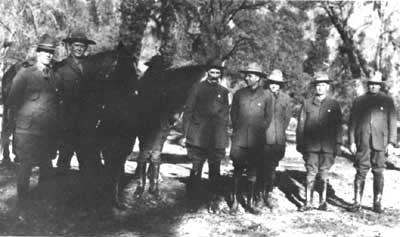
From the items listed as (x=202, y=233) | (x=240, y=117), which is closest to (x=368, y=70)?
(x=240, y=117)

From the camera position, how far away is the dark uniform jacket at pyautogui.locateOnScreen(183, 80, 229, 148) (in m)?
6.68

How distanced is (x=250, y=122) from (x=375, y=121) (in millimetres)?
1933

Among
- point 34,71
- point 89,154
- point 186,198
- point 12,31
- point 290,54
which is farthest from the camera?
point 290,54

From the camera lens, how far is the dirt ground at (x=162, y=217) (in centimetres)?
575

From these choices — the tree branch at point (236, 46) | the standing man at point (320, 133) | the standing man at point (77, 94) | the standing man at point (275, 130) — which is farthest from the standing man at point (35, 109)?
the tree branch at point (236, 46)

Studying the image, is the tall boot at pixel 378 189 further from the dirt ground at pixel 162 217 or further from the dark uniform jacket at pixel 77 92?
the dark uniform jacket at pixel 77 92

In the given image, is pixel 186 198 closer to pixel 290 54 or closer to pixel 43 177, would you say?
pixel 43 177

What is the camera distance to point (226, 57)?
23.5m

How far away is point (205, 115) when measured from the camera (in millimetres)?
6707

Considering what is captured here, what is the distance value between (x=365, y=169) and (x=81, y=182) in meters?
4.27

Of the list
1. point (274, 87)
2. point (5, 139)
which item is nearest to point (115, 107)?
point (274, 87)

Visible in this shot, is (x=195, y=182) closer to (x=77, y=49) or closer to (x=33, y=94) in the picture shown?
(x=77, y=49)

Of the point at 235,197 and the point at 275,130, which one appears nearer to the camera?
the point at 235,197

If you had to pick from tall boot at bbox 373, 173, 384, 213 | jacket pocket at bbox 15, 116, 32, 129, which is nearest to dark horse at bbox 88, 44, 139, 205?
jacket pocket at bbox 15, 116, 32, 129
